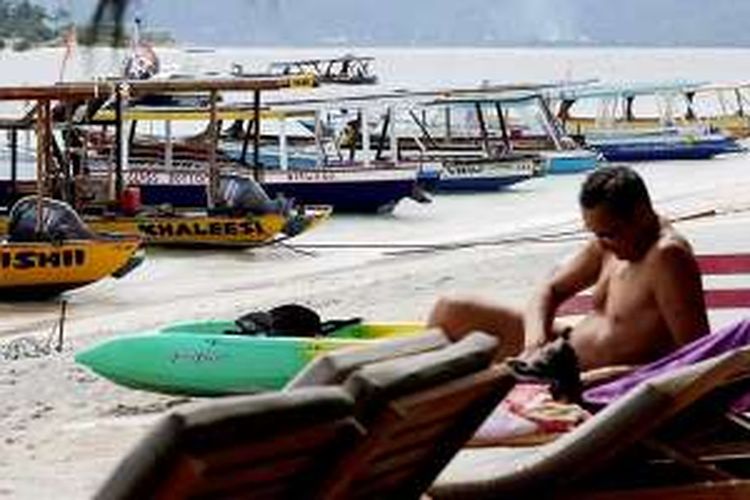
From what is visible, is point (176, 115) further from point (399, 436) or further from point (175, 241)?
point (399, 436)

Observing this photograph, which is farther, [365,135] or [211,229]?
[365,135]

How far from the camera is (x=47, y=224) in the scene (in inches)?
701

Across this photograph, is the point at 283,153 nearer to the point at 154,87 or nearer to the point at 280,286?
the point at 154,87

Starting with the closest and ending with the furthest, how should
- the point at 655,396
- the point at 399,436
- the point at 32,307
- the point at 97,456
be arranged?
the point at 399,436 → the point at 655,396 → the point at 97,456 → the point at 32,307

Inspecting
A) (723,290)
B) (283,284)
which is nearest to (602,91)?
(283,284)

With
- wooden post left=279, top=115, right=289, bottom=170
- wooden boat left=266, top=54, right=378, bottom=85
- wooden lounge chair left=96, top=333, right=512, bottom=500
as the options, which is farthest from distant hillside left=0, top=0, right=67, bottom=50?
wooden boat left=266, top=54, right=378, bottom=85

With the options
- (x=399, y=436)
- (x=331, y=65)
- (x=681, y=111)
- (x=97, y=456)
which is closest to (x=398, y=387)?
(x=399, y=436)

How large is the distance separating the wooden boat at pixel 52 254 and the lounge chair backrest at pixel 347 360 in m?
14.8

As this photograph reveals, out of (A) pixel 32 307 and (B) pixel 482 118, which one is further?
(B) pixel 482 118

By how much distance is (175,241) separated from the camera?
74.9 ft

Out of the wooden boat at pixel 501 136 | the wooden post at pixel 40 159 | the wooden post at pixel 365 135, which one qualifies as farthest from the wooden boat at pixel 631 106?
the wooden post at pixel 40 159

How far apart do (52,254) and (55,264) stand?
0.11 m

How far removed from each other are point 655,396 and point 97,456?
4.01 m

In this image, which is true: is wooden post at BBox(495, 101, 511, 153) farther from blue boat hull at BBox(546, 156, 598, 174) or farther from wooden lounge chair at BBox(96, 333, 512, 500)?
wooden lounge chair at BBox(96, 333, 512, 500)
